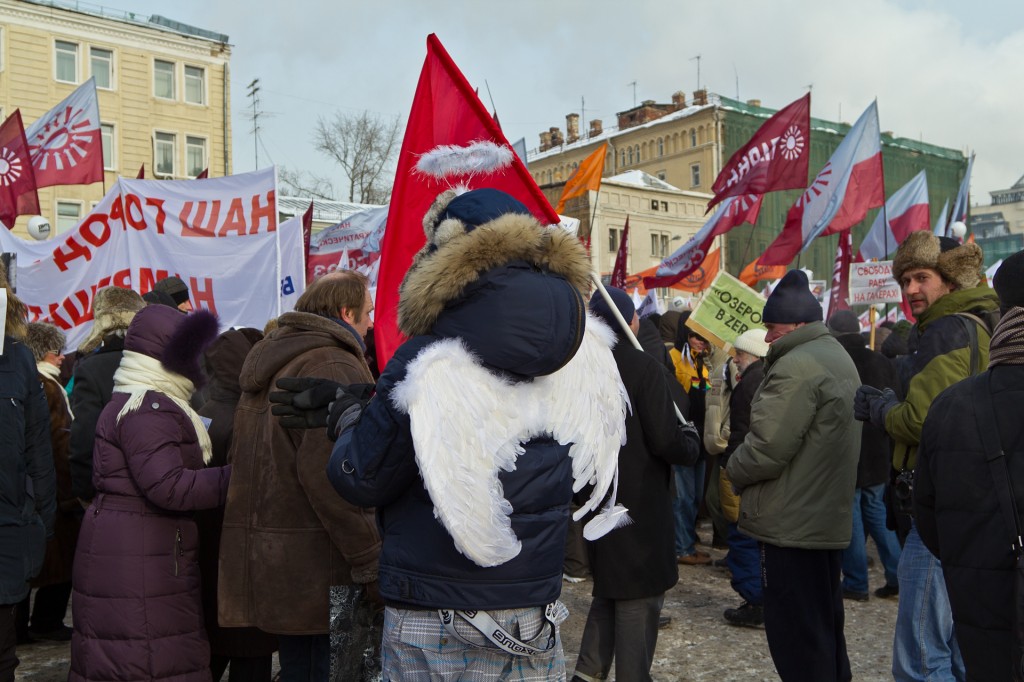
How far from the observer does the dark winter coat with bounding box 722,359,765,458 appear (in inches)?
251

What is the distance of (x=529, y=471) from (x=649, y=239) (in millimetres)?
56837

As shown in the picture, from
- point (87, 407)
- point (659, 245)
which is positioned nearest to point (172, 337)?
point (87, 407)

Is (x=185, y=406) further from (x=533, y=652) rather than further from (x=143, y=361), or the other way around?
(x=533, y=652)

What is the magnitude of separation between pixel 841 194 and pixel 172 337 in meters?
9.61

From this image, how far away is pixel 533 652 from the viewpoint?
8.20 feet

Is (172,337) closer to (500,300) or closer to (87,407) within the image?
(87,407)

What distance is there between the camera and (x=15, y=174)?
9539 millimetres

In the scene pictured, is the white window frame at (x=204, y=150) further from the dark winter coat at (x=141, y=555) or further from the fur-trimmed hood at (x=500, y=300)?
the fur-trimmed hood at (x=500, y=300)

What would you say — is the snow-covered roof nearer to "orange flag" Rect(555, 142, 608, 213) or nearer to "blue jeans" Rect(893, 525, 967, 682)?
"orange flag" Rect(555, 142, 608, 213)

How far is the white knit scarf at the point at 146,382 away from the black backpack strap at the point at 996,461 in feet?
10.00

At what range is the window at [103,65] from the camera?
4078 cm

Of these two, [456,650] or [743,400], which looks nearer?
[456,650]

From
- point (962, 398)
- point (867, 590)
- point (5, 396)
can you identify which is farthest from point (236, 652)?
point (867, 590)

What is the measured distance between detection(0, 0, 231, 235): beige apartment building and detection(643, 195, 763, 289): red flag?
30395mm
